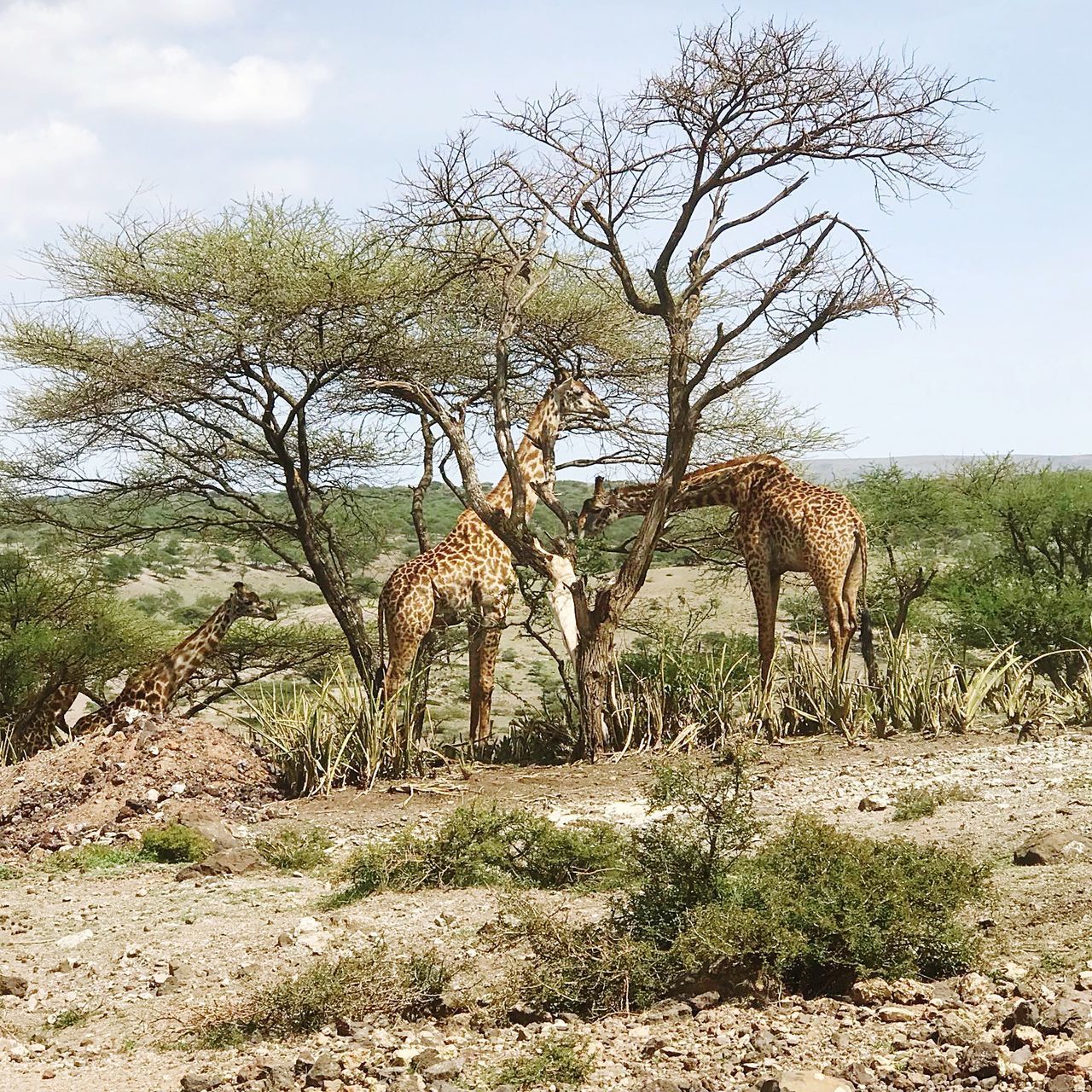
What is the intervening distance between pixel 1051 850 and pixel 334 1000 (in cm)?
373

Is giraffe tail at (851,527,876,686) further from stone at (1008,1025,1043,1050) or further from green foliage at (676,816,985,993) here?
stone at (1008,1025,1043,1050)

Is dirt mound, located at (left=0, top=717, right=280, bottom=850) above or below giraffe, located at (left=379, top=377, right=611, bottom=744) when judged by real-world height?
below

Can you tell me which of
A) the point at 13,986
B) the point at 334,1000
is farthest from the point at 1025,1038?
the point at 13,986

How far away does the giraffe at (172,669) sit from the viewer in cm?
1336

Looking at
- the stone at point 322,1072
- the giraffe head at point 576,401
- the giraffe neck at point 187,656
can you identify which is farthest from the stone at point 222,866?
the giraffe head at point 576,401

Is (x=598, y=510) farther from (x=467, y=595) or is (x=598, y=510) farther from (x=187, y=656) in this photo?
(x=187, y=656)

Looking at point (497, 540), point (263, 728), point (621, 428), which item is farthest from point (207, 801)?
point (621, 428)

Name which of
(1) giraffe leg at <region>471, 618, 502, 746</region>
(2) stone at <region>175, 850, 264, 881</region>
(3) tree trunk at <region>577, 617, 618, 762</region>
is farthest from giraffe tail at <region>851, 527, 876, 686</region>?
(2) stone at <region>175, 850, 264, 881</region>

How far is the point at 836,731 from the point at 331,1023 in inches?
282

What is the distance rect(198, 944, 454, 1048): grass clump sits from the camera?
564cm

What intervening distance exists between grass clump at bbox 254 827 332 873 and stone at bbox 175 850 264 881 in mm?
123

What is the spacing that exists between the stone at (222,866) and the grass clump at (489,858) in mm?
899

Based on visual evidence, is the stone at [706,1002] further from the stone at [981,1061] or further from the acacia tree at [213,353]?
the acacia tree at [213,353]

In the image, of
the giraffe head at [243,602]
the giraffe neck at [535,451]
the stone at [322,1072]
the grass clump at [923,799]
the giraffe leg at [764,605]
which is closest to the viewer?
the stone at [322,1072]
